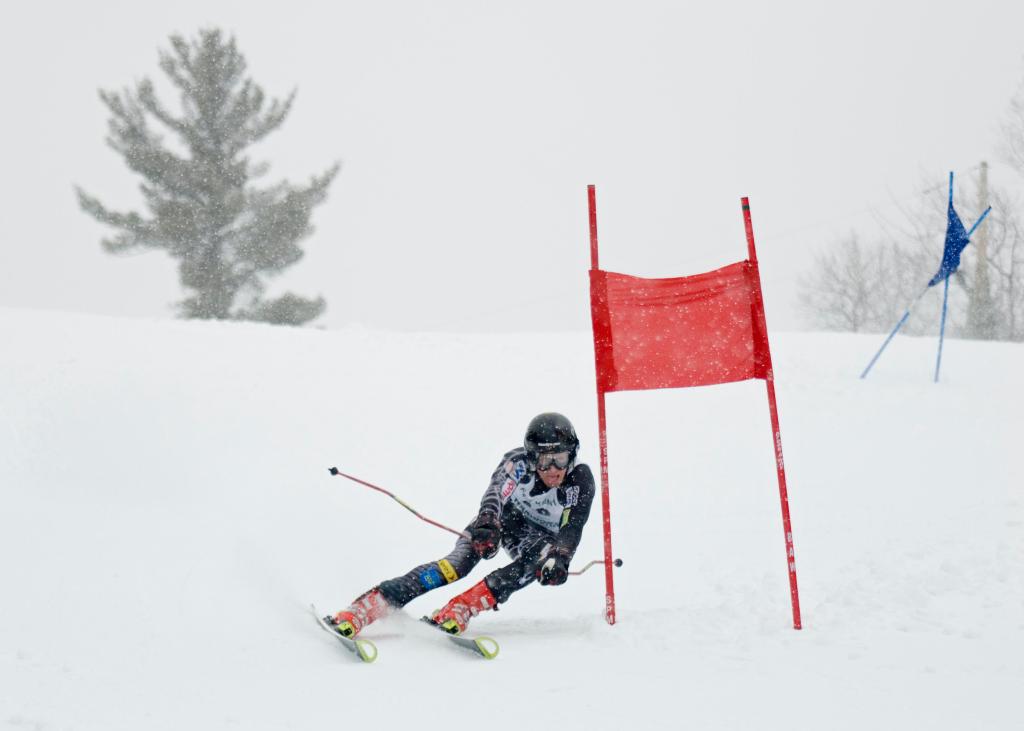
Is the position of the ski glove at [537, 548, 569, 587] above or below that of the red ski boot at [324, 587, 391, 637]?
above

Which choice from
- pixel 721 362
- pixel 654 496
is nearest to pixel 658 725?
pixel 721 362

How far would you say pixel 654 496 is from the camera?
955 cm

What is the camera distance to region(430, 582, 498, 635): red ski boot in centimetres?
481

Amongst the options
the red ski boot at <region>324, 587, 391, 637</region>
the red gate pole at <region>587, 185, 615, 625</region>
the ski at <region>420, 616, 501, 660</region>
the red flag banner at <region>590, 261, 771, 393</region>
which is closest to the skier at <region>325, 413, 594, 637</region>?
the red ski boot at <region>324, 587, 391, 637</region>

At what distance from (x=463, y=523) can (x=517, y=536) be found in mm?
3037

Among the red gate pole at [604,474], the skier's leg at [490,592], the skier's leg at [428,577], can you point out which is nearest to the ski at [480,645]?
the skier's leg at [490,592]

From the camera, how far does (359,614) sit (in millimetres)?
4645

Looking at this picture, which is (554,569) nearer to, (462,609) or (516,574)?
(516,574)

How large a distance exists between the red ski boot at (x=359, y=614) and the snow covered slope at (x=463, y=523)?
126mm

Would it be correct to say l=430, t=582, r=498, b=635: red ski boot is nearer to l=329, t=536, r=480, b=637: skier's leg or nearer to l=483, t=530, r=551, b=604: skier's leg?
l=483, t=530, r=551, b=604: skier's leg

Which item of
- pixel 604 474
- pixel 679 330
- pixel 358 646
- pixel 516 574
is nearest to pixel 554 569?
pixel 516 574

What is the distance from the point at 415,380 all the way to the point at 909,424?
653cm

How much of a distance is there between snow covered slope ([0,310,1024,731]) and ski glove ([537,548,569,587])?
34 cm

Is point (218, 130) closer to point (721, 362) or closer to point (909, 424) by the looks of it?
point (909, 424)
